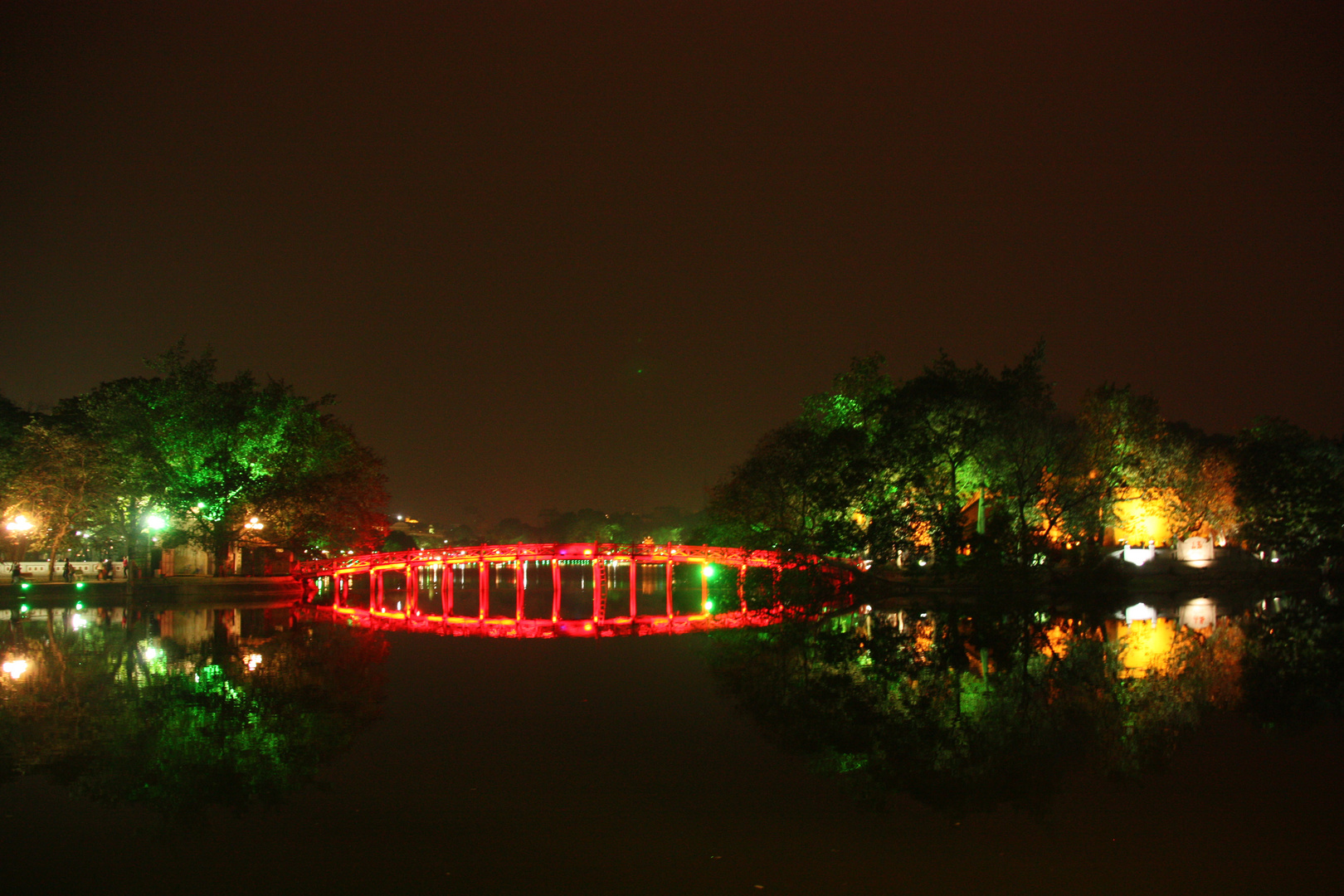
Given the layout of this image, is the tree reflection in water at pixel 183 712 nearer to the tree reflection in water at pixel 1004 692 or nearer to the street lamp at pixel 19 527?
the tree reflection in water at pixel 1004 692

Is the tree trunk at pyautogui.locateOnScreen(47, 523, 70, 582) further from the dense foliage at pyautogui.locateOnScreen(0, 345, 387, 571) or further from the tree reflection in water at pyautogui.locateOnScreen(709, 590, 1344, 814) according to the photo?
the tree reflection in water at pyautogui.locateOnScreen(709, 590, 1344, 814)

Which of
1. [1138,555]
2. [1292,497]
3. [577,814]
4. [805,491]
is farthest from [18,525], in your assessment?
[1292,497]

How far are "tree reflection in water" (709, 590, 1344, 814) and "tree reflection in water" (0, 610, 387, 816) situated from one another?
5206 mm

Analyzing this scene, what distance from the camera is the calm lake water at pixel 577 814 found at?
604cm

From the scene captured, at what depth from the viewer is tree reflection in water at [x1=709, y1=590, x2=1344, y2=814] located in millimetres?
8719

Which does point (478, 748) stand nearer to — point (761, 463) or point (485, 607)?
point (485, 607)

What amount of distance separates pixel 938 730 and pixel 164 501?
100.0 ft

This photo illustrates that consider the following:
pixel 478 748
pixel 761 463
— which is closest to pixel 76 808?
pixel 478 748

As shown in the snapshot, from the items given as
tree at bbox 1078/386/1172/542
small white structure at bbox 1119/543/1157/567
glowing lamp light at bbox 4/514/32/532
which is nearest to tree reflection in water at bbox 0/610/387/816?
glowing lamp light at bbox 4/514/32/532

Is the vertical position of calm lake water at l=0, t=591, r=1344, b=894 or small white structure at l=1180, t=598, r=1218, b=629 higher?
small white structure at l=1180, t=598, r=1218, b=629

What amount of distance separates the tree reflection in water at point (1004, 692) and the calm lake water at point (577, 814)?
1.66 feet

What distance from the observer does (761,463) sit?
36.3 metres

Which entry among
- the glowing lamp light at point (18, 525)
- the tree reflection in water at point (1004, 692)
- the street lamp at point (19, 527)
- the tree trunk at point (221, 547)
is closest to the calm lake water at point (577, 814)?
the tree reflection in water at point (1004, 692)

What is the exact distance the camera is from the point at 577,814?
734 centimetres
